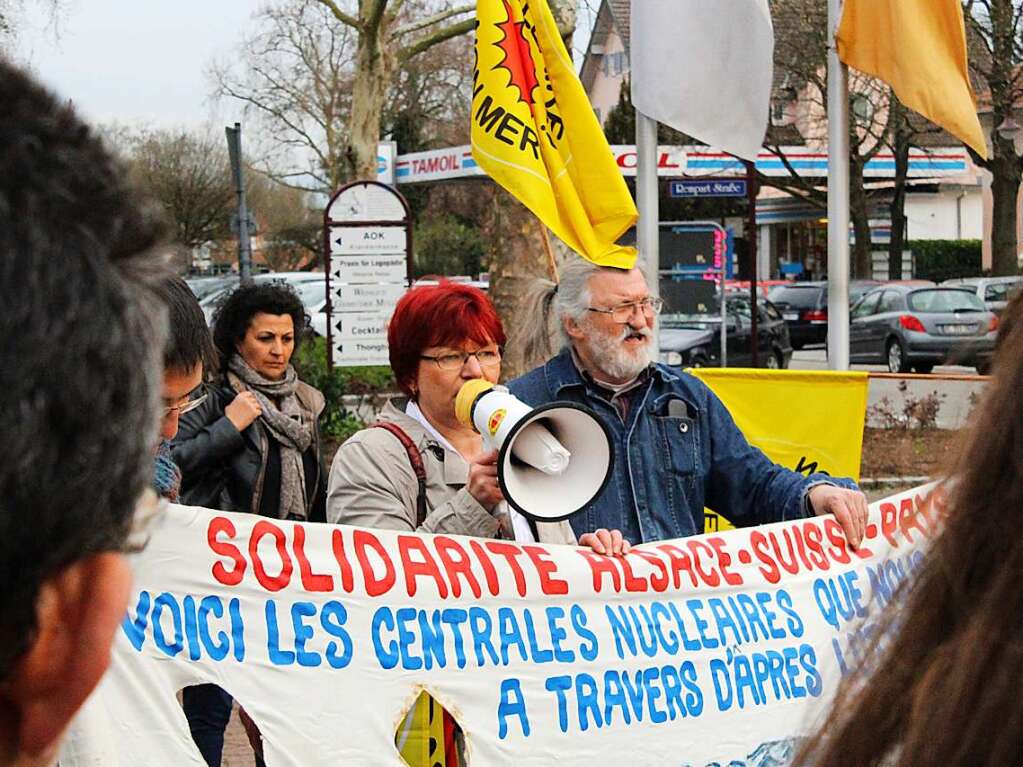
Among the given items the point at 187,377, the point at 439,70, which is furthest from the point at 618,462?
the point at 439,70

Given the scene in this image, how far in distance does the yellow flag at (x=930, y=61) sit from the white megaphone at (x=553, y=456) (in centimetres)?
349

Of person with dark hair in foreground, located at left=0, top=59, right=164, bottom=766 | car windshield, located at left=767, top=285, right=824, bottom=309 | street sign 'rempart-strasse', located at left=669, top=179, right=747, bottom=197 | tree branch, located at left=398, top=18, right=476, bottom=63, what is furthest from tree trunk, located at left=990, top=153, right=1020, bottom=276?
person with dark hair in foreground, located at left=0, top=59, right=164, bottom=766

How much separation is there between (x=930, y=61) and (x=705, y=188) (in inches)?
442

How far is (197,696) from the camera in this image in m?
4.06

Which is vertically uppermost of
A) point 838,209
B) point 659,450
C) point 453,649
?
point 838,209

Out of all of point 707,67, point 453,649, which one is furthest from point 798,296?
point 453,649

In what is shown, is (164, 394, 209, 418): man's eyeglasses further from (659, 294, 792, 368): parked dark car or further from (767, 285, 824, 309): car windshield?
(767, 285, 824, 309): car windshield

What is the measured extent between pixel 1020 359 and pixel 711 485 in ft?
10.1

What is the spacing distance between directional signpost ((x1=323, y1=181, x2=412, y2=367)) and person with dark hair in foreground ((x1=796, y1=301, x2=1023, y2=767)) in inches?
494

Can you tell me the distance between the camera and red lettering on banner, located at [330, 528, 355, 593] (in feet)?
11.9

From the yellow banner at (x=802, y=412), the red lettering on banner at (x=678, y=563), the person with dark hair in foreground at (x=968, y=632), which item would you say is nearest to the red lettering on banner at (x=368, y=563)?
the red lettering on banner at (x=678, y=563)

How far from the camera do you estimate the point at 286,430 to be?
481 centimetres

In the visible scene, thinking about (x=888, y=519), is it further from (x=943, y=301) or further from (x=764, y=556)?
(x=943, y=301)

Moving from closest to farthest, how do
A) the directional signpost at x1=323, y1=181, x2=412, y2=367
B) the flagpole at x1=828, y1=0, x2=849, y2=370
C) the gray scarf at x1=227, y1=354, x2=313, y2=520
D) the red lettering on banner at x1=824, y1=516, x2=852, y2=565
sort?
the red lettering on banner at x1=824, y1=516, x2=852, y2=565 → the gray scarf at x1=227, y1=354, x2=313, y2=520 → the flagpole at x1=828, y1=0, x2=849, y2=370 → the directional signpost at x1=323, y1=181, x2=412, y2=367
